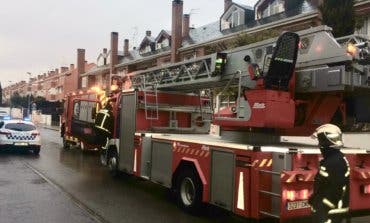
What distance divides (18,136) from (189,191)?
1264 cm

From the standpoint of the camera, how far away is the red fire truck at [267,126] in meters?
7.48

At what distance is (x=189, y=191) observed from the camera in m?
9.65

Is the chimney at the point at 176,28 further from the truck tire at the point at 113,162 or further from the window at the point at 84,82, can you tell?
the window at the point at 84,82

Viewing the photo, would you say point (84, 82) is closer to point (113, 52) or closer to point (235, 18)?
point (113, 52)

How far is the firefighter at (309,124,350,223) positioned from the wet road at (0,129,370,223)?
4093mm

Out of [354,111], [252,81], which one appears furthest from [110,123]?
[354,111]

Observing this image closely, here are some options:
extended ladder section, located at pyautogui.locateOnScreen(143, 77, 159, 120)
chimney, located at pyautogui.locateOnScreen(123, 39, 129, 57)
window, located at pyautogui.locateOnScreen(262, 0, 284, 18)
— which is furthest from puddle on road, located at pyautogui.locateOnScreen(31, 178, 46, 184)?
chimney, located at pyautogui.locateOnScreen(123, 39, 129, 57)

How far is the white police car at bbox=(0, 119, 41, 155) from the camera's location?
20234 millimetres

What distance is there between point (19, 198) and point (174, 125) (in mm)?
4171

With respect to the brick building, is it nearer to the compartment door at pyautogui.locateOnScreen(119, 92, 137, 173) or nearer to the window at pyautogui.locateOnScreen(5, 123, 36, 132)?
the window at pyautogui.locateOnScreen(5, 123, 36, 132)

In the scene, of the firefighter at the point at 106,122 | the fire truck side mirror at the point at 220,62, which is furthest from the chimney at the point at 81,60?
the fire truck side mirror at the point at 220,62

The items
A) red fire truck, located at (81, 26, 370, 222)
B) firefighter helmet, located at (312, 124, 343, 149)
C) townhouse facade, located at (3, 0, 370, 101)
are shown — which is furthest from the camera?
townhouse facade, located at (3, 0, 370, 101)

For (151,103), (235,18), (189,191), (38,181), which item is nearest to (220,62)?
(189,191)

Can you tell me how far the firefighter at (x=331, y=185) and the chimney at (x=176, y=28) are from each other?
38.2 metres
